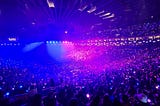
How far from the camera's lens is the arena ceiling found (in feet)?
50.5

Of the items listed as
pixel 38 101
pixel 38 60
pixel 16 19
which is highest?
pixel 16 19

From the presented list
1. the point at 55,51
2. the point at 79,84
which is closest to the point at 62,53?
the point at 55,51

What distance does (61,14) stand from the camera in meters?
18.1

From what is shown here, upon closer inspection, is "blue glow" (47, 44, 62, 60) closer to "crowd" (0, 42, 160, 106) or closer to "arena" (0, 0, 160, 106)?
"arena" (0, 0, 160, 106)

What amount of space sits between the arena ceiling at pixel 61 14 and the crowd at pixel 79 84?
14.9ft

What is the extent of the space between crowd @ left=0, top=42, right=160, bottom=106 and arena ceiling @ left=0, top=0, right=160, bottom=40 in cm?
454

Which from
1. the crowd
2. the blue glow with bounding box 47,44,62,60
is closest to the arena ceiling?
the crowd

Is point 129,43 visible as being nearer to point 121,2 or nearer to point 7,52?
point 7,52

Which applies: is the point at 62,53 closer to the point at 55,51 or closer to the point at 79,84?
the point at 55,51

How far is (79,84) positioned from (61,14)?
7835mm

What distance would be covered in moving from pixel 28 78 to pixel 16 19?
9.65 meters

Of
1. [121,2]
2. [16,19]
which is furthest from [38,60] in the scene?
[121,2]

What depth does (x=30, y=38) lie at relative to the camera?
1039 inches

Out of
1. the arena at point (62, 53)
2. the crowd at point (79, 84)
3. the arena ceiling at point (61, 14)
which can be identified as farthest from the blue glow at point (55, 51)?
the arena ceiling at point (61, 14)
